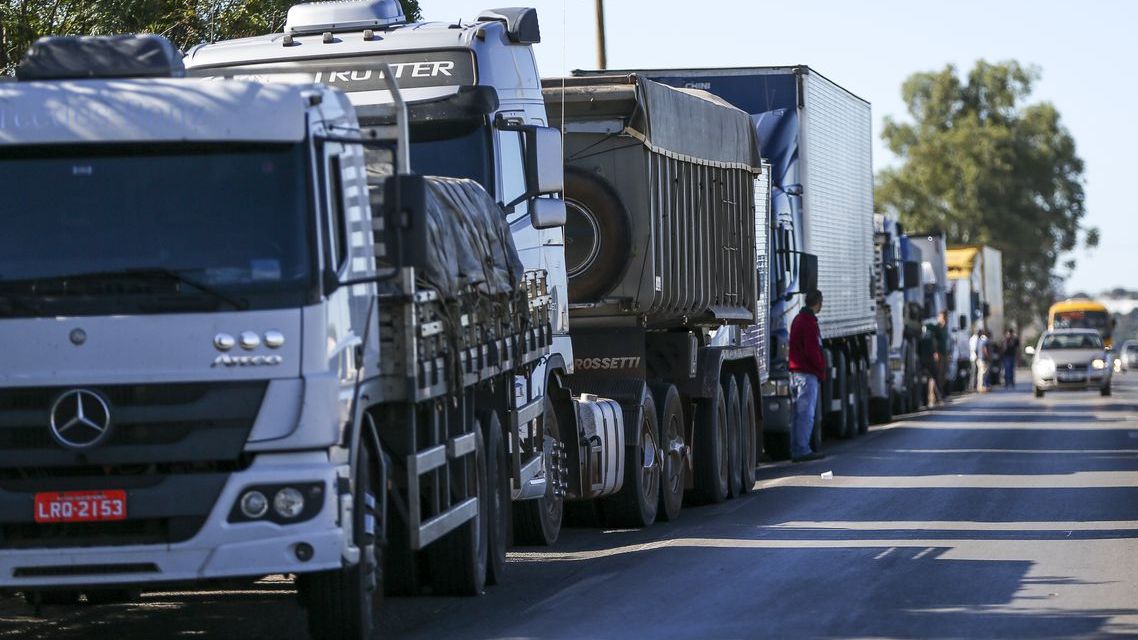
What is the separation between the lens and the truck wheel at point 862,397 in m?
30.8

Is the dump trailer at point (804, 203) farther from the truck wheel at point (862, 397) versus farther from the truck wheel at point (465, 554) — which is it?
the truck wheel at point (465, 554)

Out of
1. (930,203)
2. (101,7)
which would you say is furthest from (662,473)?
(930,203)

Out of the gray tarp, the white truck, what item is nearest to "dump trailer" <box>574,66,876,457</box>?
the gray tarp

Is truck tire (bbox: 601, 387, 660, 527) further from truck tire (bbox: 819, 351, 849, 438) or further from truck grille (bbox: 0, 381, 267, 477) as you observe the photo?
truck tire (bbox: 819, 351, 849, 438)

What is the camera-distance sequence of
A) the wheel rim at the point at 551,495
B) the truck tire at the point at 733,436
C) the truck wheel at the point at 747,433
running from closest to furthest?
the wheel rim at the point at 551,495, the truck tire at the point at 733,436, the truck wheel at the point at 747,433

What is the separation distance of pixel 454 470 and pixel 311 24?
13.0 ft

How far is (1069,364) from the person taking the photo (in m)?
47.5

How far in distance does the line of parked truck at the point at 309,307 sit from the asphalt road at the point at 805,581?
0.50 metres

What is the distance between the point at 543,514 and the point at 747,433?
5.36 metres

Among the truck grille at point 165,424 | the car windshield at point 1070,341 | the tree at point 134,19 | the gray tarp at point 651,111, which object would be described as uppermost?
the tree at point 134,19

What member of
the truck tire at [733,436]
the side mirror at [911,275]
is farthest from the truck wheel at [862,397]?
the truck tire at [733,436]

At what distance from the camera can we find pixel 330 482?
8.53m

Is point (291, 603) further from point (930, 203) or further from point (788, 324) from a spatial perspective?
point (930, 203)

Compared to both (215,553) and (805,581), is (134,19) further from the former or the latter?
(215,553)
